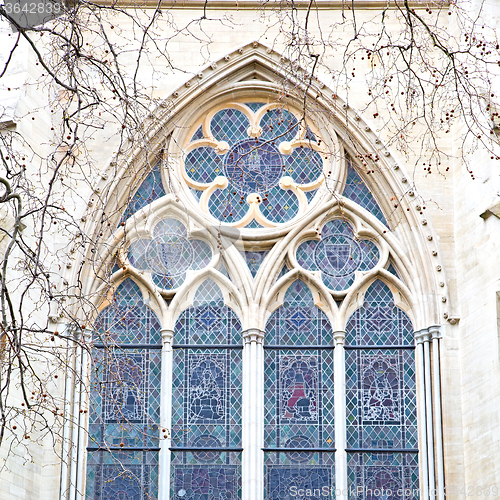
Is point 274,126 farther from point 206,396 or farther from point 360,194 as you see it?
point 206,396

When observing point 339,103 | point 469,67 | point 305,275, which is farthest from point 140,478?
point 469,67

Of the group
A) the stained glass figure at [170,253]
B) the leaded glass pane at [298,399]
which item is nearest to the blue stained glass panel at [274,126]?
the stained glass figure at [170,253]

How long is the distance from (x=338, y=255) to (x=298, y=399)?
5.64 feet

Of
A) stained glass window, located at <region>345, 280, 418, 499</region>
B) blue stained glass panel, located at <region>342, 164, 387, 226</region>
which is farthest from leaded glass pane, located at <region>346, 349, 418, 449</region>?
blue stained glass panel, located at <region>342, 164, 387, 226</region>

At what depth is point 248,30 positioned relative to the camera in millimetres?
13836

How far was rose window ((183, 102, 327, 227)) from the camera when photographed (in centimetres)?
1340

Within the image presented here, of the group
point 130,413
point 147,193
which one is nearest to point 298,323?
point 130,413

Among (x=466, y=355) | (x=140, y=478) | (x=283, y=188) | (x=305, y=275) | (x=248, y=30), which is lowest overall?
(x=140, y=478)

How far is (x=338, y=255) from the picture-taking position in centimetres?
1318

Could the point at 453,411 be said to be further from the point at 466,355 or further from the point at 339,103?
the point at 339,103

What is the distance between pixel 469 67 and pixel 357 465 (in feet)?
15.4

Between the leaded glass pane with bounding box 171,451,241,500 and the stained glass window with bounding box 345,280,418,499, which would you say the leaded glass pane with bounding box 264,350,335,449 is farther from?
the leaded glass pane with bounding box 171,451,241,500

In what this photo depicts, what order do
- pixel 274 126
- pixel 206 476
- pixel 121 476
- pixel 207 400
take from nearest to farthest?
pixel 121 476, pixel 206 476, pixel 207 400, pixel 274 126

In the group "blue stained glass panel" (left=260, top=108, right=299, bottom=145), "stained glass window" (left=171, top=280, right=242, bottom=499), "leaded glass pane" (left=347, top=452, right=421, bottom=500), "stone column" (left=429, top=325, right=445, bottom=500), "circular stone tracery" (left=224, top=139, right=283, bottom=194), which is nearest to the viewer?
"stone column" (left=429, top=325, right=445, bottom=500)
